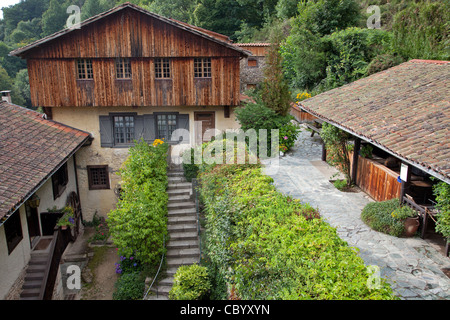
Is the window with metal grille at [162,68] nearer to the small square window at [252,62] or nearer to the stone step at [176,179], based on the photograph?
the stone step at [176,179]

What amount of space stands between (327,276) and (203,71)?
14.3 m

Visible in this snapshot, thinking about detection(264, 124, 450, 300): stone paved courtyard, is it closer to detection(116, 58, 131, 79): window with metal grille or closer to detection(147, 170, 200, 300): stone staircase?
detection(147, 170, 200, 300): stone staircase

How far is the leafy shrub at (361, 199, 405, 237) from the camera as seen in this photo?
9852mm

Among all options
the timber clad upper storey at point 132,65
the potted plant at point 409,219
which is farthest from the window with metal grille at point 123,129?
the potted plant at point 409,219

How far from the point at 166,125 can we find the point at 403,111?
12.0 metres

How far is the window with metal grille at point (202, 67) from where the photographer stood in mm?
18125

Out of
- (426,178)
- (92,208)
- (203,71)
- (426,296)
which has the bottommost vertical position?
(92,208)

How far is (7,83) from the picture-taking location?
46656 mm

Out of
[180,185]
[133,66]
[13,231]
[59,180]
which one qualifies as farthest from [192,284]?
[133,66]

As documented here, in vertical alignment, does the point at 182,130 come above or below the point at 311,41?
below

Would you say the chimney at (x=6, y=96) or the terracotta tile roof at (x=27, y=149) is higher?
the chimney at (x=6, y=96)

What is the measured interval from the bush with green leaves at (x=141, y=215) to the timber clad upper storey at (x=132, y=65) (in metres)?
5.09
